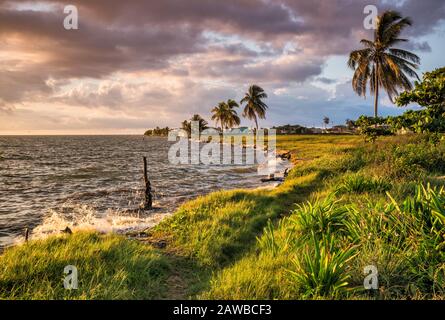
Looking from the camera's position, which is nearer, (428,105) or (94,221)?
(428,105)

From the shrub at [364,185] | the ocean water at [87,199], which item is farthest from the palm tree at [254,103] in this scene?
the shrub at [364,185]

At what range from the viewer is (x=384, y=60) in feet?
115

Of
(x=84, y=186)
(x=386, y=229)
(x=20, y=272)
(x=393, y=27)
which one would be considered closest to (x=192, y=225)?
(x=20, y=272)

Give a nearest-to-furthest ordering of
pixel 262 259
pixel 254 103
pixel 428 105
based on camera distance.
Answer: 1. pixel 262 259
2. pixel 428 105
3. pixel 254 103

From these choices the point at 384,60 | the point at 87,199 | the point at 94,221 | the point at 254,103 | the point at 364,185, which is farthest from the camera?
the point at 254,103

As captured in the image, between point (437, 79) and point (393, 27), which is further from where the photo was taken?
point (393, 27)

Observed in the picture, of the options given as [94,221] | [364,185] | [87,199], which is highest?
[364,185]

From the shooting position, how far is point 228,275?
5.46 metres

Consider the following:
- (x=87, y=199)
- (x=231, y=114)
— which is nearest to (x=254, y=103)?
(x=231, y=114)

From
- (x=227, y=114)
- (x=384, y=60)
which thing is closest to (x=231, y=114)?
(x=227, y=114)

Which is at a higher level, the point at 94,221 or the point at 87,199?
the point at 87,199

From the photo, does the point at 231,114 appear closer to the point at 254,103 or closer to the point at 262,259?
the point at 254,103

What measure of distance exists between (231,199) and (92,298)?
8714mm
